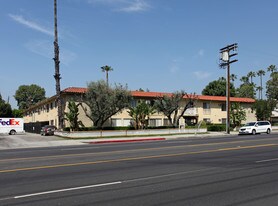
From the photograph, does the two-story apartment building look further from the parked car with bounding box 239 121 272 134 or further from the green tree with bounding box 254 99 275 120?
the parked car with bounding box 239 121 272 134

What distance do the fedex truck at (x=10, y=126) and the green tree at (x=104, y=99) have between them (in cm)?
1803

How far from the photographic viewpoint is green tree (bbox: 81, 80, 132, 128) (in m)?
39.4

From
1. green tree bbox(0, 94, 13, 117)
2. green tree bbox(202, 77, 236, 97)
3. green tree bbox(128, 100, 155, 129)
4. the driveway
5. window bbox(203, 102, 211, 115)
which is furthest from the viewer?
green tree bbox(202, 77, 236, 97)

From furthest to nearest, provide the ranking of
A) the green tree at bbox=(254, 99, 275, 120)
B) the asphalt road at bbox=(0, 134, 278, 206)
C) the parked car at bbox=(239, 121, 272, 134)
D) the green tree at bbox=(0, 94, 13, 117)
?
1. the green tree at bbox=(0, 94, 13, 117)
2. the green tree at bbox=(254, 99, 275, 120)
3. the parked car at bbox=(239, 121, 272, 134)
4. the asphalt road at bbox=(0, 134, 278, 206)

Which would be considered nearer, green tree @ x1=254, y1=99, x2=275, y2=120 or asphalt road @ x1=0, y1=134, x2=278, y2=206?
asphalt road @ x1=0, y1=134, x2=278, y2=206

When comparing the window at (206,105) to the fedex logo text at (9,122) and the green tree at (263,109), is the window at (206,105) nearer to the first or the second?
the green tree at (263,109)

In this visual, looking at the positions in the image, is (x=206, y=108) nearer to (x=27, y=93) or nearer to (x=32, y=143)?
(x=32, y=143)

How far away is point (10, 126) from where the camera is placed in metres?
52.8

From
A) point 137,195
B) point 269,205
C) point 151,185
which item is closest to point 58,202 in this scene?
point 137,195

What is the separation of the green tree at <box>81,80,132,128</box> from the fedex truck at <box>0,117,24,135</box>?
1803 centimetres

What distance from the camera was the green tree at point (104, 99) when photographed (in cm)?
3941

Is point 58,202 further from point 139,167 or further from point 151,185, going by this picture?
point 139,167

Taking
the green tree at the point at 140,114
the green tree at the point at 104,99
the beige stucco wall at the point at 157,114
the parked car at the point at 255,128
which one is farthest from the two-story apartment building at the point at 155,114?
the parked car at the point at 255,128

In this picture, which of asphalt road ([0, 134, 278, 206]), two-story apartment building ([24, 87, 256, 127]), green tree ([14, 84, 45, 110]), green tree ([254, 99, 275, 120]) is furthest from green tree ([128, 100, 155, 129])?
green tree ([14, 84, 45, 110])
